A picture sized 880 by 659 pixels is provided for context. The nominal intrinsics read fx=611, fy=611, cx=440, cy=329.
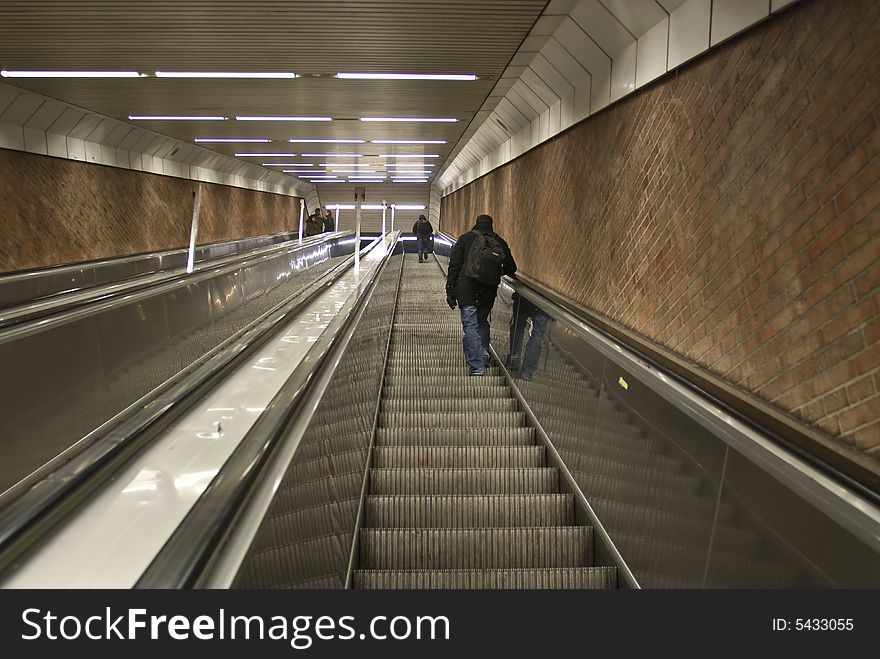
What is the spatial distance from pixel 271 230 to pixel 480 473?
23640 mm

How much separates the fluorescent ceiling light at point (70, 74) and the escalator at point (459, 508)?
5.35 metres

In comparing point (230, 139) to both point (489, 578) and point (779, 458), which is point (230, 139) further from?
point (779, 458)

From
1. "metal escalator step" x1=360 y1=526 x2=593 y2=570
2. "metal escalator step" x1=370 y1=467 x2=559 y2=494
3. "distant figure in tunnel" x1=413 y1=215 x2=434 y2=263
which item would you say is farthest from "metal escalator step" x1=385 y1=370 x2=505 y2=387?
"distant figure in tunnel" x1=413 y1=215 x2=434 y2=263

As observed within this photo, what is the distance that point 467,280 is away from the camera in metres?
5.80

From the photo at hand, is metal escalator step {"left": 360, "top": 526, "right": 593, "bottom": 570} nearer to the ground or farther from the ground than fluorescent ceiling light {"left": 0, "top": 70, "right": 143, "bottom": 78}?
nearer to the ground

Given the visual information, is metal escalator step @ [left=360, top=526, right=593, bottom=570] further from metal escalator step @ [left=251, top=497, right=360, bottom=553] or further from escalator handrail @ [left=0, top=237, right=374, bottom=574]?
escalator handrail @ [left=0, top=237, right=374, bottom=574]

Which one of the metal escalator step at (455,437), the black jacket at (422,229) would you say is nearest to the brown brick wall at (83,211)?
the metal escalator step at (455,437)

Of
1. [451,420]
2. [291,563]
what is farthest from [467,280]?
[291,563]

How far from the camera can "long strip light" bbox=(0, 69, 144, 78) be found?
7500 millimetres

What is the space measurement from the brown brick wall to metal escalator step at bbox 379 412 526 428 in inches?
200

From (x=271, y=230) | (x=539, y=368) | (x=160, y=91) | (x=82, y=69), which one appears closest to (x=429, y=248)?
(x=271, y=230)

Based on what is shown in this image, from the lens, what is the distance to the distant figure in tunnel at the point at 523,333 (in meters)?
4.59

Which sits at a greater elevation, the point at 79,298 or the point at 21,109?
the point at 21,109

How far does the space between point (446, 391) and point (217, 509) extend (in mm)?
4335
